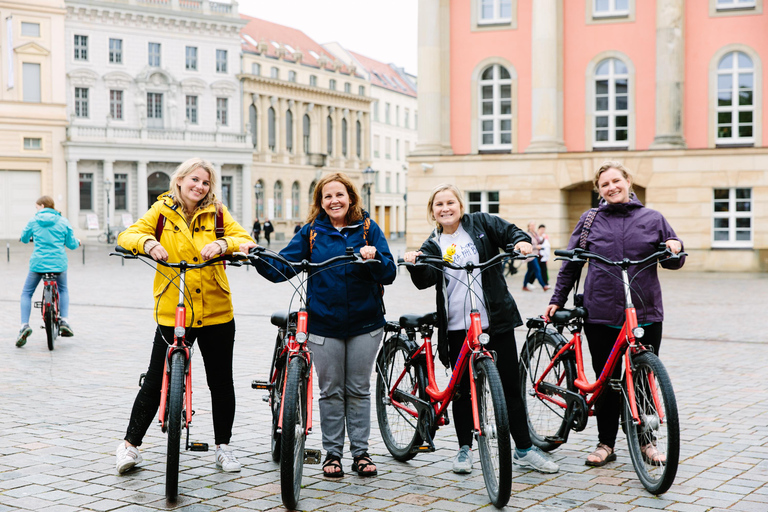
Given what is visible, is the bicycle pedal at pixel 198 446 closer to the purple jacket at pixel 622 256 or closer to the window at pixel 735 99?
the purple jacket at pixel 622 256

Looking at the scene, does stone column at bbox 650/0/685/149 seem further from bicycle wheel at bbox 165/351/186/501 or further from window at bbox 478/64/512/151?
bicycle wheel at bbox 165/351/186/501

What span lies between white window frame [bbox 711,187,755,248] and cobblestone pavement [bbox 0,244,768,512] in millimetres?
17869

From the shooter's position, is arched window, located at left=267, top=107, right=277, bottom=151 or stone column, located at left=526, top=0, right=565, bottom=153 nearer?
stone column, located at left=526, top=0, right=565, bottom=153

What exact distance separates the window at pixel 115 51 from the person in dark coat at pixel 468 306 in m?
63.7

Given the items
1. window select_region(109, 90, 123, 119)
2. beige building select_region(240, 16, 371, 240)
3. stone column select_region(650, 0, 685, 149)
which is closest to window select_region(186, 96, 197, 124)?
beige building select_region(240, 16, 371, 240)

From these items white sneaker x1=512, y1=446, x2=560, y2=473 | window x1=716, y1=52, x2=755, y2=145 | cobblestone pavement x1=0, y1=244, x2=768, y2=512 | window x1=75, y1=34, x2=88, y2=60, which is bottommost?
cobblestone pavement x1=0, y1=244, x2=768, y2=512

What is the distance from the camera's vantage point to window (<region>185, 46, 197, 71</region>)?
6944cm

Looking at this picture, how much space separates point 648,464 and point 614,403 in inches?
27.4

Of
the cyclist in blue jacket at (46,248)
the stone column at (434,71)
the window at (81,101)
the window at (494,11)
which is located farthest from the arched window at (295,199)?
the cyclist in blue jacket at (46,248)

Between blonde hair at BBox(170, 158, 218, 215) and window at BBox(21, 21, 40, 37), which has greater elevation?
window at BBox(21, 21, 40, 37)

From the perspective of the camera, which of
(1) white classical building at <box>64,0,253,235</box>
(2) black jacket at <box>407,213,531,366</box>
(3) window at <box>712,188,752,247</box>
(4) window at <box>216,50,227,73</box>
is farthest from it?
(4) window at <box>216,50,227,73</box>

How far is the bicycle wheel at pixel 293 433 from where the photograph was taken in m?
5.01

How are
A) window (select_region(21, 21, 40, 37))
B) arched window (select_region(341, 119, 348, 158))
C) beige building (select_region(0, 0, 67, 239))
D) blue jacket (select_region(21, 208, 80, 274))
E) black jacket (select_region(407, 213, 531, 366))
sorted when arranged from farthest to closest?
arched window (select_region(341, 119, 348, 158))
window (select_region(21, 21, 40, 37))
beige building (select_region(0, 0, 67, 239))
blue jacket (select_region(21, 208, 80, 274))
black jacket (select_region(407, 213, 531, 366))

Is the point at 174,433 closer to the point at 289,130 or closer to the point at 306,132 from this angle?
the point at 289,130
